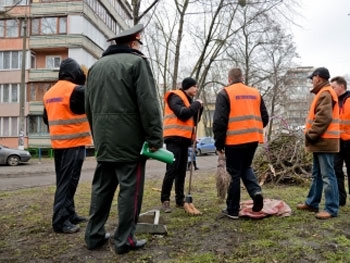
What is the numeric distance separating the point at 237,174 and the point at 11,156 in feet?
61.6

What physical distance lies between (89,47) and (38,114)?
7608 millimetres

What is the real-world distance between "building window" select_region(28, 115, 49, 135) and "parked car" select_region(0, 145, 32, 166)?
43.8ft

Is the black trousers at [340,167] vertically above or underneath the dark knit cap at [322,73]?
underneath

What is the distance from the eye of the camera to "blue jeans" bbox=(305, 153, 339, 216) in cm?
534

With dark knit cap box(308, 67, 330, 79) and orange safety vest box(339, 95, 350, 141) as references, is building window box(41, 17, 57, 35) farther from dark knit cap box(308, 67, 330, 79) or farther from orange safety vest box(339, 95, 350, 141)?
dark knit cap box(308, 67, 330, 79)

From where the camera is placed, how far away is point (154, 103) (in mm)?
3920

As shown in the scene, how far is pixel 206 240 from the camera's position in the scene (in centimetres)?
432

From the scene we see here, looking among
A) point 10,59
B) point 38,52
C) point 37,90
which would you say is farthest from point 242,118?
point 10,59

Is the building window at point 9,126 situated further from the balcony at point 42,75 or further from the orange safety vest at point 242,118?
the orange safety vest at point 242,118

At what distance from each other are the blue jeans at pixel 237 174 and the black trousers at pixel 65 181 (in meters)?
2.02

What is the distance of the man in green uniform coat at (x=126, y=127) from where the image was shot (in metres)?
3.91

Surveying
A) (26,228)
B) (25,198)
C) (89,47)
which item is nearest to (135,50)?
(26,228)

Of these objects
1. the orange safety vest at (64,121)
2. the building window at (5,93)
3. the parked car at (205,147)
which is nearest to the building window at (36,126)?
the building window at (5,93)

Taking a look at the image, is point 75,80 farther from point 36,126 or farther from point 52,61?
point 52,61
